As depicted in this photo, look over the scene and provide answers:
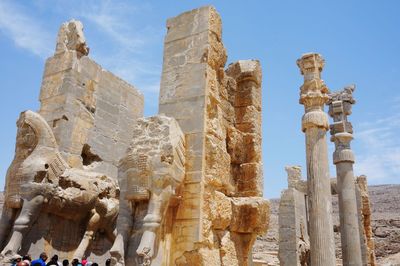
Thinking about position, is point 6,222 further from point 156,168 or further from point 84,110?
point 156,168

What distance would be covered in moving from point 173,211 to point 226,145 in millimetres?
1356

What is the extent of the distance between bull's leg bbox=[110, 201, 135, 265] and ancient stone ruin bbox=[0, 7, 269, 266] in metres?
0.01

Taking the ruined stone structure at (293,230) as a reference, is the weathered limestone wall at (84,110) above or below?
above

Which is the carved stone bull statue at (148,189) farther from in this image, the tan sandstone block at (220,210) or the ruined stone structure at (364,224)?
the ruined stone structure at (364,224)

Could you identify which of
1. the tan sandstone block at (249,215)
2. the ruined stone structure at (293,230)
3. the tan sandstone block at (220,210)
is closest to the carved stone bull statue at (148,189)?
the tan sandstone block at (220,210)

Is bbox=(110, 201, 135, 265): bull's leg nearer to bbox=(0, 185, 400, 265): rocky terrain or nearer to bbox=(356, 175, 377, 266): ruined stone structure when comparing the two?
bbox=(356, 175, 377, 266): ruined stone structure

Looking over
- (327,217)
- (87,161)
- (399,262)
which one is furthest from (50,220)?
(399,262)

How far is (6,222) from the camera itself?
232 inches

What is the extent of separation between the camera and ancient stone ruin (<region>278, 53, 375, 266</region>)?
7715 millimetres

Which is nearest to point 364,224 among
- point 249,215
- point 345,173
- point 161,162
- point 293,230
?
point 293,230

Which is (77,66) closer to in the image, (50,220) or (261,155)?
(50,220)

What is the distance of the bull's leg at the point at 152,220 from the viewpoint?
3900 mm

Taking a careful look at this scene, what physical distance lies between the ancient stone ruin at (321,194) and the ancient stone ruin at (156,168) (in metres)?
2.46

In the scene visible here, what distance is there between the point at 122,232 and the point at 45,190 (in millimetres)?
2161
